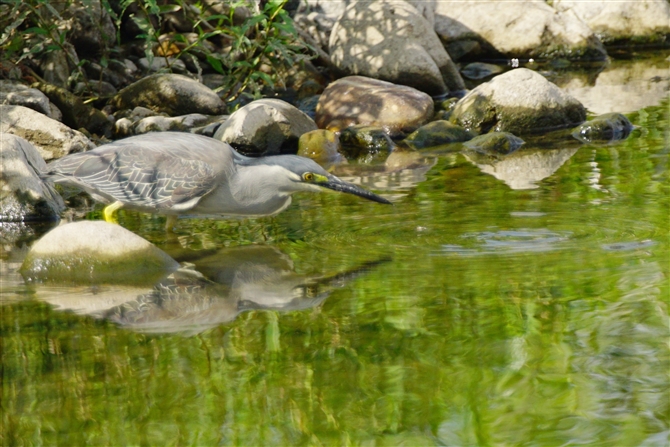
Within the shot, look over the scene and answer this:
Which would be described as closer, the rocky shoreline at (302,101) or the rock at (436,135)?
the rocky shoreline at (302,101)

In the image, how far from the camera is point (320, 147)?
944 centimetres

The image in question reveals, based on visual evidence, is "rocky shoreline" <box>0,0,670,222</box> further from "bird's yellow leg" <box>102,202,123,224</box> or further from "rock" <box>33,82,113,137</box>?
"bird's yellow leg" <box>102,202,123,224</box>

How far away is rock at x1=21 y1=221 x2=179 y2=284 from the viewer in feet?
17.2

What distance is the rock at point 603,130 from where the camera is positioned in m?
9.63

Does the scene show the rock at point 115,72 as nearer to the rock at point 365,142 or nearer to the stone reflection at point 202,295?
the rock at point 365,142

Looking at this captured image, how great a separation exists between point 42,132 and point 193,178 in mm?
3313

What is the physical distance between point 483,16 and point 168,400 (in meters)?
12.6

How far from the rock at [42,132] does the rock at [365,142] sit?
276 cm

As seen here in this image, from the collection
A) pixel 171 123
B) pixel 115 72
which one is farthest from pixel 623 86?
pixel 115 72

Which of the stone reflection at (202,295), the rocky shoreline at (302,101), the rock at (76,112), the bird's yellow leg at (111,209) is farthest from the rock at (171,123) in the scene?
the stone reflection at (202,295)

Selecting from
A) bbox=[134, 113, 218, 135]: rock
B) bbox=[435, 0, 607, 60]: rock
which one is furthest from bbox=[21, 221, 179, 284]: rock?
bbox=[435, 0, 607, 60]: rock

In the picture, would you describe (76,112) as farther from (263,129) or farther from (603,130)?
(603,130)

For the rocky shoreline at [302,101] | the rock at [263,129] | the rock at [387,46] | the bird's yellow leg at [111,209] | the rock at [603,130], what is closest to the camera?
the bird's yellow leg at [111,209]

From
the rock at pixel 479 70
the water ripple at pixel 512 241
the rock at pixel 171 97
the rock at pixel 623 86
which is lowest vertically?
the rock at pixel 623 86
